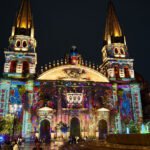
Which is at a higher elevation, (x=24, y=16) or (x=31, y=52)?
(x=24, y=16)

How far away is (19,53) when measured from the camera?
38469 mm

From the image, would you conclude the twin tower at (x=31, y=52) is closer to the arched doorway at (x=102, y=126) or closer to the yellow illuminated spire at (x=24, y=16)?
the yellow illuminated spire at (x=24, y=16)

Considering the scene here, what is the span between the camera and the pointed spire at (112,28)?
4475 cm

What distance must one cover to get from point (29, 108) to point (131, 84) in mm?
19454

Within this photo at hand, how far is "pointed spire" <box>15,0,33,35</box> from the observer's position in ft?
135

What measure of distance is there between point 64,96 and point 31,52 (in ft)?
34.6

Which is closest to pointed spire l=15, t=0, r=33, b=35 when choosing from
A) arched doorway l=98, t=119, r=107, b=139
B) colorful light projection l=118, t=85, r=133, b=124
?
colorful light projection l=118, t=85, r=133, b=124

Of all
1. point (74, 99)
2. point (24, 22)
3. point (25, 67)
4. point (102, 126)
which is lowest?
point (102, 126)

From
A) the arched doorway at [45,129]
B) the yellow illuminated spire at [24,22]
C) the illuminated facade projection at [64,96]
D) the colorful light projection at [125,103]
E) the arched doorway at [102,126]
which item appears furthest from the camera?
the yellow illuminated spire at [24,22]

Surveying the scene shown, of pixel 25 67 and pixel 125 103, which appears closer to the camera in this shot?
pixel 125 103

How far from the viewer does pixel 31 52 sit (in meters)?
38.8

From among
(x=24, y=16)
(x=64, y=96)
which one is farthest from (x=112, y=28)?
(x=64, y=96)

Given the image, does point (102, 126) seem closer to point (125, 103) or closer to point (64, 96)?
point (125, 103)


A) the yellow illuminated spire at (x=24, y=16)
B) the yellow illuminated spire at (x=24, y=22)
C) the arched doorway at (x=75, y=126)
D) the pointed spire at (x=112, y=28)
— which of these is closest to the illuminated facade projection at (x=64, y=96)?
the arched doorway at (x=75, y=126)
